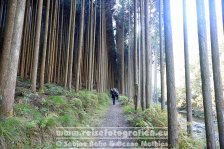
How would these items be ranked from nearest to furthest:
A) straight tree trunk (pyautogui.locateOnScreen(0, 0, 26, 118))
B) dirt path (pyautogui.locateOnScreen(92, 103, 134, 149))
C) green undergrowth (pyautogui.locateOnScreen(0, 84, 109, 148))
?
green undergrowth (pyautogui.locateOnScreen(0, 84, 109, 148)) < straight tree trunk (pyautogui.locateOnScreen(0, 0, 26, 118)) < dirt path (pyautogui.locateOnScreen(92, 103, 134, 149))

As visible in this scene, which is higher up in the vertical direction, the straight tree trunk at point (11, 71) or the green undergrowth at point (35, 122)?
the straight tree trunk at point (11, 71)

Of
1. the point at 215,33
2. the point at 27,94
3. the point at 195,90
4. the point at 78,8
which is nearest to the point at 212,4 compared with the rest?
the point at 215,33

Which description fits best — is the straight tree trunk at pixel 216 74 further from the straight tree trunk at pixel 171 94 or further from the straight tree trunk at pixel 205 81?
the straight tree trunk at pixel 171 94

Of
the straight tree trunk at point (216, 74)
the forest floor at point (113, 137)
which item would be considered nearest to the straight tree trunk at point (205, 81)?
the straight tree trunk at point (216, 74)

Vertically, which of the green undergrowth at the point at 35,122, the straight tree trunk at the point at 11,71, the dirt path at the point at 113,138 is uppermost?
the straight tree trunk at the point at 11,71

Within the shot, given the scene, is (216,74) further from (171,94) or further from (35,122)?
(35,122)

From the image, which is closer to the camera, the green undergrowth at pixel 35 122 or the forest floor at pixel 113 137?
the green undergrowth at pixel 35 122

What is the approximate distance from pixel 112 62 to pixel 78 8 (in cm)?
2140

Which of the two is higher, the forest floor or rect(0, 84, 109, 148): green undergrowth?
rect(0, 84, 109, 148): green undergrowth

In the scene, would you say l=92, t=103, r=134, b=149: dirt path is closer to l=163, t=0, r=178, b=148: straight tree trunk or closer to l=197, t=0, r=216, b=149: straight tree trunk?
l=163, t=0, r=178, b=148: straight tree trunk

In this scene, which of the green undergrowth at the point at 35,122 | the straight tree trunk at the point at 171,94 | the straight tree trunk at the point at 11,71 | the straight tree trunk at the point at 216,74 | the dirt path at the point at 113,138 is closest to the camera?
the green undergrowth at the point at 35,122

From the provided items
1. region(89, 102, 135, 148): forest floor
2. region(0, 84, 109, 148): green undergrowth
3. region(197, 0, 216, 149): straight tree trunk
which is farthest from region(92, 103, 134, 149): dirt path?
region(197, 0, 216, 149): straight tree trunk

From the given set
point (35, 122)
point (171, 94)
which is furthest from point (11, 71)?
point (171, 94)

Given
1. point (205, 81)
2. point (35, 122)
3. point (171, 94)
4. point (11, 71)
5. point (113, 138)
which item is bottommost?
point (113, 138)
